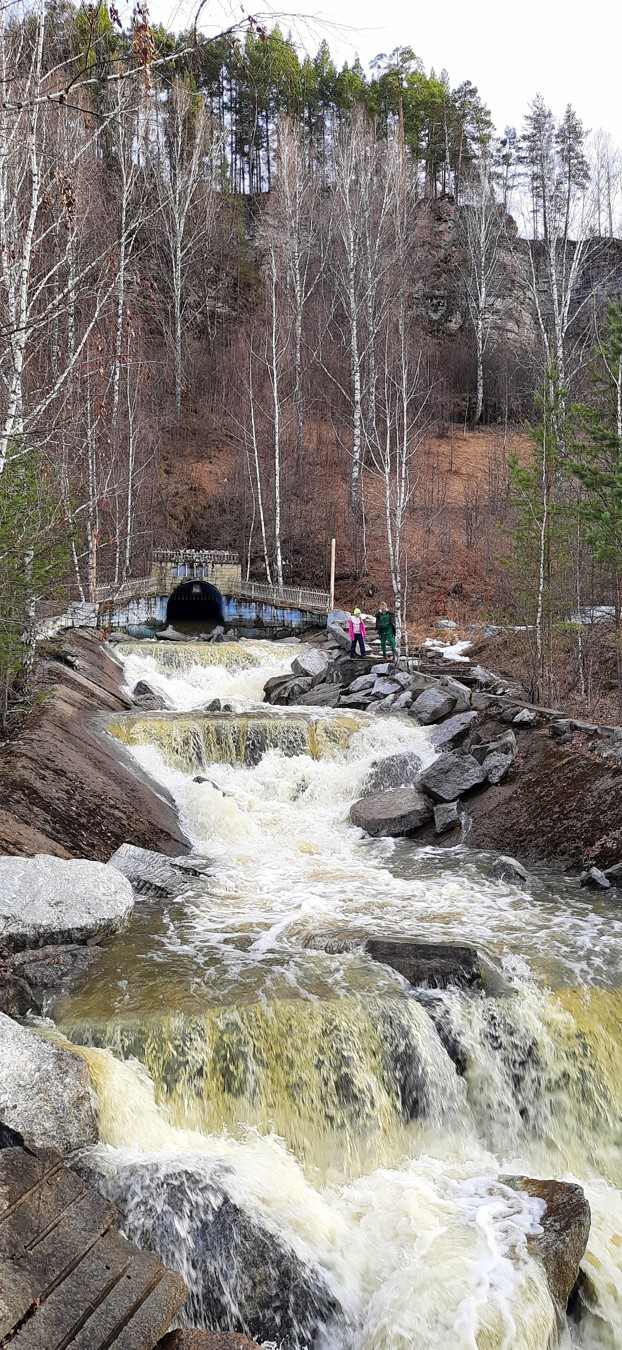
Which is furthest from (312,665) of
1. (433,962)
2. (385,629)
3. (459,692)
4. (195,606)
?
(195,606)

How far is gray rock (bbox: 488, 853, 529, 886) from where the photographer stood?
29.1 ft

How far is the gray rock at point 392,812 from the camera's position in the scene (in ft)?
35.7

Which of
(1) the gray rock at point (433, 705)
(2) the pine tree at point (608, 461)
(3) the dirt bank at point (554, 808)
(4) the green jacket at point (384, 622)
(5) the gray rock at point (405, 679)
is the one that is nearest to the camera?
(3) the dirt bank at point (554, 808)

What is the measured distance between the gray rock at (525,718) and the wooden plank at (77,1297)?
29.9 ft

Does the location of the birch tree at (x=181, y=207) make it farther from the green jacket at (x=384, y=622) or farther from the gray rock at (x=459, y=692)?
the gray rock at (x=459, y=692)

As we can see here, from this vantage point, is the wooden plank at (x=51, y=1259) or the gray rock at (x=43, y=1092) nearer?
the wooden plank at (x=51, y=1259)

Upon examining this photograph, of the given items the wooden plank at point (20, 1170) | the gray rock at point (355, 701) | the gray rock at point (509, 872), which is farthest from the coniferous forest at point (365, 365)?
the wooden plank at point (20, 1170)

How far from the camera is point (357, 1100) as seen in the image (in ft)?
17.8

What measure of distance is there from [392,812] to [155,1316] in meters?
7.98

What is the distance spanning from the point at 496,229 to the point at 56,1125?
1582 inches

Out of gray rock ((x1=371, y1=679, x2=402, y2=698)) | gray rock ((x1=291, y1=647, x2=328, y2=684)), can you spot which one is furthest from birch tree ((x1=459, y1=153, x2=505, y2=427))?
gray rock ((x1=371, y1=679, x2=402, y2=698))

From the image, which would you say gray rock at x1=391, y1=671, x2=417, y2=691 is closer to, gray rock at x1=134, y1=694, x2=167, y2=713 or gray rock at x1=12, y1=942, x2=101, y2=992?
gray rock at x1=134, y1=694, x2=167, y2=713

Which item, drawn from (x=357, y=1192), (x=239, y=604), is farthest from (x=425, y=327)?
(x=357, y=1192)

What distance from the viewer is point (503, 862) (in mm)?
9102
